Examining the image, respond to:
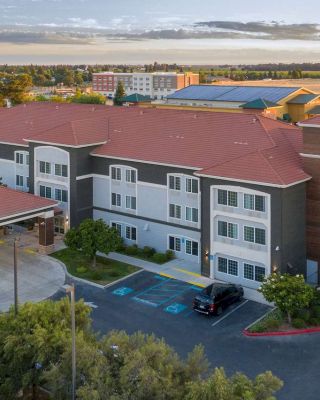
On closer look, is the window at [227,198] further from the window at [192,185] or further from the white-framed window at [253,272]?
the white-framed window at [253,272]

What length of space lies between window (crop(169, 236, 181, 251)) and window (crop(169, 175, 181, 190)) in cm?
428

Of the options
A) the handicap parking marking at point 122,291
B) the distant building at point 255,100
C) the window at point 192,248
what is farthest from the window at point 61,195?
the distant building at point 255,100

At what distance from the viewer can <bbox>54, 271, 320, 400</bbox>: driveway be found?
31.5 meters

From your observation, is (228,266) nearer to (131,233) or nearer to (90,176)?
(131,233)

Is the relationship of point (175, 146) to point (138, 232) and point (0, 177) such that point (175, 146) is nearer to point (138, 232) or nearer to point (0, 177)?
point (138, 232)

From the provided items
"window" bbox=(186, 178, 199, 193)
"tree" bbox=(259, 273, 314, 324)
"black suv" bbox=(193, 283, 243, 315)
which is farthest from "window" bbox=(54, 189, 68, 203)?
"tree" bbox=(259, 273, 314, 324)

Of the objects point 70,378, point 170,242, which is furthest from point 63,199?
point 70,378

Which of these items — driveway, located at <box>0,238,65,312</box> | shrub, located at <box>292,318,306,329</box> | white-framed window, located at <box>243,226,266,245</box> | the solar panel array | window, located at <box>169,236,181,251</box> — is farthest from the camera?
the solar panel array

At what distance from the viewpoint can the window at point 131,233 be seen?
52.6 m

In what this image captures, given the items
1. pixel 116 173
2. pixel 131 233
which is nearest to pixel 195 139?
pixel 116 173

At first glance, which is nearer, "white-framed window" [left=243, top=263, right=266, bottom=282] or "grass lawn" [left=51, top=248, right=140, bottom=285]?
"white-framed window" [left=243, top=263, right=266, bottom=282]

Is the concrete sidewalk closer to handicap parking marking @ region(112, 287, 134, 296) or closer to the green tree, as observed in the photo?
handicap parking marking @ region(112, 287, 134, 296)

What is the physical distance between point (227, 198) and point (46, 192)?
21188mm

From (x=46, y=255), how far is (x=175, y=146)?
48.4ft
